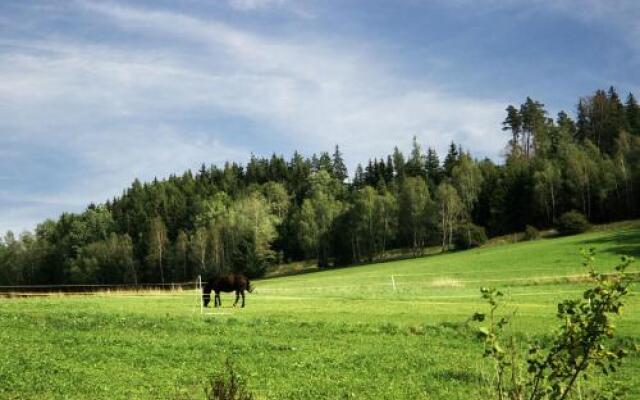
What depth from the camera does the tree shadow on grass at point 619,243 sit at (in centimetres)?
6894

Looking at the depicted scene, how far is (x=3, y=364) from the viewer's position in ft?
51.3

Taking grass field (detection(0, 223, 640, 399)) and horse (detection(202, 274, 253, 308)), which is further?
horse (detection(202, 274, 253, 308))

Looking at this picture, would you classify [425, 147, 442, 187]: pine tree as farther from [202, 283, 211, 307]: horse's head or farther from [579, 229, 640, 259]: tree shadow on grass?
[202, 283, 211, 307]: horse's head

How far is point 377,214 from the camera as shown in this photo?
405 ft

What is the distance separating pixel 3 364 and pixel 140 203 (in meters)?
178

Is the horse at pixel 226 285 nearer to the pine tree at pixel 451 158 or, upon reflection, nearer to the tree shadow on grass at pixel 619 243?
the tree shadow on grass at pixel 619 243

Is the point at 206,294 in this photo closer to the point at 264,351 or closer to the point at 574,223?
the point at 264,351

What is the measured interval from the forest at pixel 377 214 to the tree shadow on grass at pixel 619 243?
23568 mm

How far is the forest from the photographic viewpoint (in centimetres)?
11231

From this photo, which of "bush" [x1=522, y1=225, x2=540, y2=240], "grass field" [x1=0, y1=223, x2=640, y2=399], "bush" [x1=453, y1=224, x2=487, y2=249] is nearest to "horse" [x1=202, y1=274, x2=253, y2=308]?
"grass field" [x1=0, y1=223, x2=640, y2=399]

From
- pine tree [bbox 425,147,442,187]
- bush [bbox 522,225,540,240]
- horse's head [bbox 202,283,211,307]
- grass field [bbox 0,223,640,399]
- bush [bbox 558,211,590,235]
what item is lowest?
grass field [bbox 0,223,640,399]

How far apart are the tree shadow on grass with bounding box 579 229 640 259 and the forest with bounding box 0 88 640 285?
2357 cm

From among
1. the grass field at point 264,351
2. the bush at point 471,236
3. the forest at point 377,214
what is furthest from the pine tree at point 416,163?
the grass field at point 264,351

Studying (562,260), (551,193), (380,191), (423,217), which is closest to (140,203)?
(380,191)
